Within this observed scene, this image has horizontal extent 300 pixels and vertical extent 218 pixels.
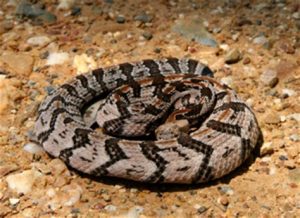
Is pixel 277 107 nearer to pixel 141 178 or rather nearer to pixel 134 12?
pixel 141 178

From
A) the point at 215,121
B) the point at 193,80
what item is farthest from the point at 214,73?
the point at 215,121

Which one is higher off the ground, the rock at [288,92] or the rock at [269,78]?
the rock at [269,78]

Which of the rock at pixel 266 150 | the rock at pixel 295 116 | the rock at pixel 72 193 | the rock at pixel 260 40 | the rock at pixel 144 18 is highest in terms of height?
the rock at pixel 72 193

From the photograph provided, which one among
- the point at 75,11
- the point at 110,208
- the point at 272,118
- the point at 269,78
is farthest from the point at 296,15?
the point at 110,208

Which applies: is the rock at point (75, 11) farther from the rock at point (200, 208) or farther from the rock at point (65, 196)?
the rock at point (200, 208)

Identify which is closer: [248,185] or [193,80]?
[248,185]

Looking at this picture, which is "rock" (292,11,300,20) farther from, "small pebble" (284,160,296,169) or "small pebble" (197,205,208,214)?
"small pebble" (197,205,208,214)

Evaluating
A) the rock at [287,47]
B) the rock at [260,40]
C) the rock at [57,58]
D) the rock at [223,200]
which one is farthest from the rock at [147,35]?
the rock at [223,200]
